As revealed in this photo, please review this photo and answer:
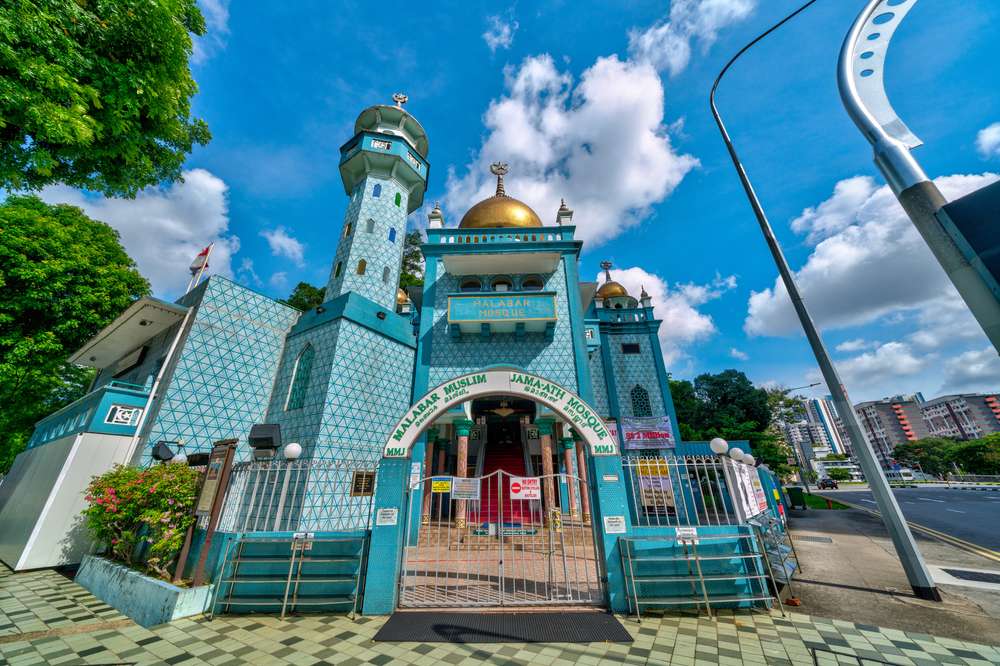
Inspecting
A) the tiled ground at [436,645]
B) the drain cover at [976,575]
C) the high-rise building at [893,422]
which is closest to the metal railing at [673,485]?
the tiled ground at [436,645]

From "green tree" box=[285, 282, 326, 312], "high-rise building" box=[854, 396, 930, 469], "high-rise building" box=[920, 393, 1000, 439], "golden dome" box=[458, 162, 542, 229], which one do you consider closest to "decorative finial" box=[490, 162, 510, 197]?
"golden dome" box=[458, 162, 542, 229]

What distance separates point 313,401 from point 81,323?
432 inches

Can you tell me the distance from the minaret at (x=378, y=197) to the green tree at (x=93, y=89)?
25.9ft

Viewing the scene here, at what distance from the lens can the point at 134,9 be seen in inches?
216

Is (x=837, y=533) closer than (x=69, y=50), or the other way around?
(x=69, y=50)

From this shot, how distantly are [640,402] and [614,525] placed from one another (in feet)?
46.7

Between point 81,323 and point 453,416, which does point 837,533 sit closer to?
point 453,416

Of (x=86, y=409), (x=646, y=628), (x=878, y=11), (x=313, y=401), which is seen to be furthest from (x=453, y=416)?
(x=878, y=11)

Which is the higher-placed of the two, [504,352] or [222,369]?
[504,352]

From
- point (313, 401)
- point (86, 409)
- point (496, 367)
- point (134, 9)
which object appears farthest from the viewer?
point (313, 401)

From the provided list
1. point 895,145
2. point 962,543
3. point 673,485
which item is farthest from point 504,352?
point 962,543

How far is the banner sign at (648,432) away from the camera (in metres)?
16.9

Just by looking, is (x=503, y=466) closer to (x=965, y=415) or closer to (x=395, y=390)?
(x=395, y=390)

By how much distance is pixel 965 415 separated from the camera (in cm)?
8119
